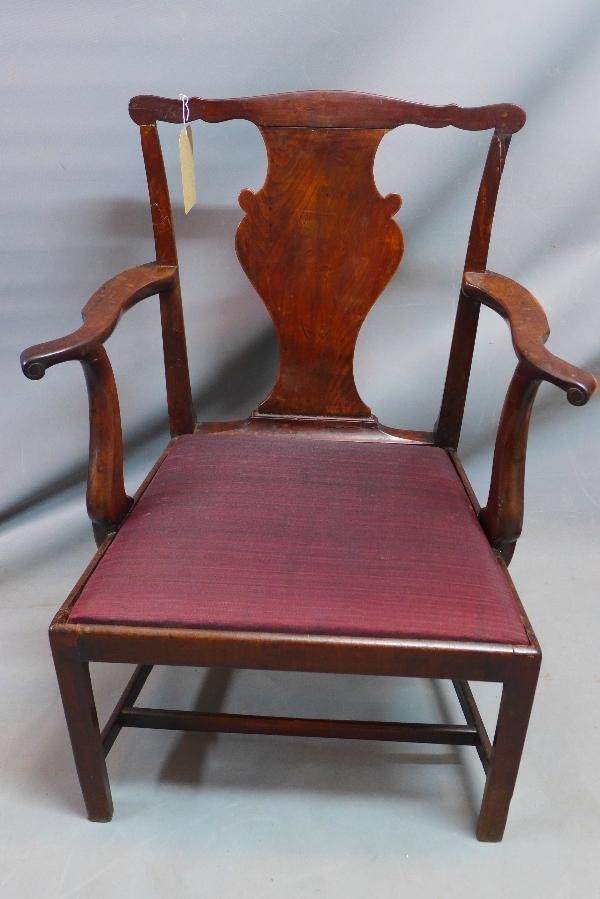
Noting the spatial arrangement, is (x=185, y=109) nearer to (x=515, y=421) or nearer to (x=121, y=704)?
(x=515, y=421)

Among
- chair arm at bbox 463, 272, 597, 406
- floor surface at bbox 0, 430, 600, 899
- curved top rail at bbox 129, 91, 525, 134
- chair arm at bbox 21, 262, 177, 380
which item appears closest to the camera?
chair arm at bbox 463, 272, 597, 406

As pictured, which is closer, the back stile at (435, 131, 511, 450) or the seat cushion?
the seat cushion

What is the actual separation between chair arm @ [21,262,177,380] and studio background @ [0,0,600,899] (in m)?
0.34

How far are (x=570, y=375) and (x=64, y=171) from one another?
3.51 ft

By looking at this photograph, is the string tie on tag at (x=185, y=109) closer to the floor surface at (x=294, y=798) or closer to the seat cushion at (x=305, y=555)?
the seat cushion at (x=305, y=555)

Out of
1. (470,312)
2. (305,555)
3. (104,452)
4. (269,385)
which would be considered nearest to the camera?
(305,555)

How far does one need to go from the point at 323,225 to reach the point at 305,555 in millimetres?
572

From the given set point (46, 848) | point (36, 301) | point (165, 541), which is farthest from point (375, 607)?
point (36, 301)

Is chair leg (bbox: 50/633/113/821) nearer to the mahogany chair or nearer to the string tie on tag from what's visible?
the mahogany chair

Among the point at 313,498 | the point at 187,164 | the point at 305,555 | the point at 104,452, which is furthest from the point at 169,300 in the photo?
the point at 305,555

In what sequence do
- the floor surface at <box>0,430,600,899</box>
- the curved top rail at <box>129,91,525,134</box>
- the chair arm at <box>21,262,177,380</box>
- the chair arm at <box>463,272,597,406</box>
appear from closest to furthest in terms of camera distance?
the chair arm at <box>463,272,597,406</box>, the chair arm at <box>21,262,177,380</box>, the floor surface at <box>0,430,600,899</box>, the curved top rail at <box>129,91,525,134</box>

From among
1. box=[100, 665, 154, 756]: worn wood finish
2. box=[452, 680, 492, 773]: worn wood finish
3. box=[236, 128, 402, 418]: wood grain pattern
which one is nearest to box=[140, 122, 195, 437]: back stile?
box=[236, 128, 402, 418]: wood grain pattern

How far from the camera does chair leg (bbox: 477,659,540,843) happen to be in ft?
3.41

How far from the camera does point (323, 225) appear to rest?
4.49 feet
